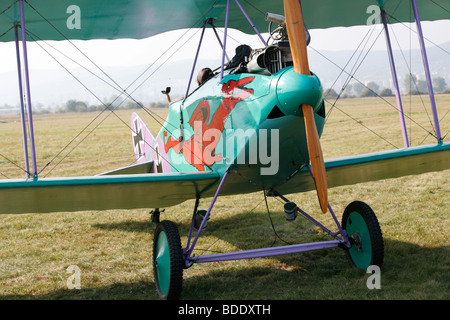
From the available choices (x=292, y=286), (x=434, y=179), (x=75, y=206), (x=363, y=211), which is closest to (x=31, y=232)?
(x=75, y=206)

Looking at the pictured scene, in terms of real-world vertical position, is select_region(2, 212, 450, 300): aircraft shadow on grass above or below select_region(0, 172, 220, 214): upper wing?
below

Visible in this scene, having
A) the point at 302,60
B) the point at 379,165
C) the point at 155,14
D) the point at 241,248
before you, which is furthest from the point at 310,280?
the point at 155,14

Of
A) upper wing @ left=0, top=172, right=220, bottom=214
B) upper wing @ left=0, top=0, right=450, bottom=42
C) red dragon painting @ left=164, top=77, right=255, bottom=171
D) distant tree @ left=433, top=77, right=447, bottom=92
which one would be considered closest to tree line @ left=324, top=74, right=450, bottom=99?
distant tree @ left=433, top=77, right=447, bottom=92

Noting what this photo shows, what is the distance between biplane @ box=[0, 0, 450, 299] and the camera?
3.74 meters

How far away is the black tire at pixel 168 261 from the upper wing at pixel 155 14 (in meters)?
2.81

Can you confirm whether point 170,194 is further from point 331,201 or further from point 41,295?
point 331,201

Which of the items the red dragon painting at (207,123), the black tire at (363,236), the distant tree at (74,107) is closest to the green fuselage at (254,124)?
the red dragon painting at (207,123)

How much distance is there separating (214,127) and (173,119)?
4.29ft

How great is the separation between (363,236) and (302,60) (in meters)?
1.96

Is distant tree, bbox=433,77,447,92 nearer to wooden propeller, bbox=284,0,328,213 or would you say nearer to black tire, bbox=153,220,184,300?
wooden propeller, bbox=284,0,328,213

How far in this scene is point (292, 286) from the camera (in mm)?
4324

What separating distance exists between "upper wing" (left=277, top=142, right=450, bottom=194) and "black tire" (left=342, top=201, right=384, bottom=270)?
1.62 ft

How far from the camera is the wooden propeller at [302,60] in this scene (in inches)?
140

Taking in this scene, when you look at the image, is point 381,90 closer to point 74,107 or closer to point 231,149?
point 74,107
